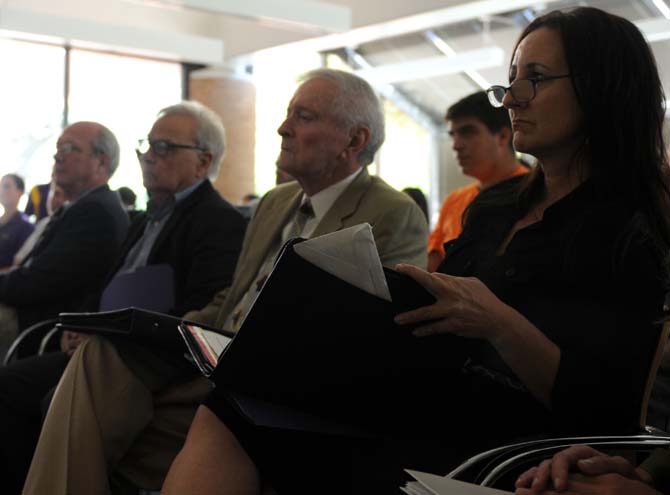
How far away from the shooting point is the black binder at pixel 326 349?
1321 mm

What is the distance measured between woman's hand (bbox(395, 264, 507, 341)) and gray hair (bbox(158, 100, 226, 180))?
2.07 m

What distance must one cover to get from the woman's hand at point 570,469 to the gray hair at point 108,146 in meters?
3.11

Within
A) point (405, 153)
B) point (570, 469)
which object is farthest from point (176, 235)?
point (405, 153)

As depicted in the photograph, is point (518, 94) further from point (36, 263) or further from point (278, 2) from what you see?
point (278, 2)

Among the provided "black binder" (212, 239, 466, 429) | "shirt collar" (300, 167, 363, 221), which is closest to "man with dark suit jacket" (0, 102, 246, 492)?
"shirt collar" (300, 167, 363, 221)

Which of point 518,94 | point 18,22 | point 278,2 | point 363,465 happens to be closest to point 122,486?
point 363,465

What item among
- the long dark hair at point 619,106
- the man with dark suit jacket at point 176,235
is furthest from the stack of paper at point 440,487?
the man with dark suit jacket at point 176,235

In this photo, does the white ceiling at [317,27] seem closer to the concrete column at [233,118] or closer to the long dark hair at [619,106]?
the concrete column at [233,118]

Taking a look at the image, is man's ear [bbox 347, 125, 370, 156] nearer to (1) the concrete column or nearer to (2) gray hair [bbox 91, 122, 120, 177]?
(2) gray hair [bbox 91, 122, 120, 177]

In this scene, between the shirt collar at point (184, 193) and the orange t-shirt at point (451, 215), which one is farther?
the orange t-shirt at point (451, 215)

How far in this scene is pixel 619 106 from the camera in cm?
162

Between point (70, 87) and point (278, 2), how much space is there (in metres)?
3.76

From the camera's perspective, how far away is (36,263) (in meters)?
3.37

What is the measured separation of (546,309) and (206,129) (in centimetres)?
203
